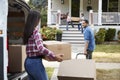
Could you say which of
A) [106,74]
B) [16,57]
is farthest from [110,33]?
[16,57]

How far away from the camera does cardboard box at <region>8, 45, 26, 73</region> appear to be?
702 cm

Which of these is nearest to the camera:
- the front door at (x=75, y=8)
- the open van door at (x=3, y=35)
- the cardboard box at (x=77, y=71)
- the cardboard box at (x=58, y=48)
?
the open van door at (x=3, y=35)

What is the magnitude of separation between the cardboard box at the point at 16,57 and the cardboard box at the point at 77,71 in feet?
4.54

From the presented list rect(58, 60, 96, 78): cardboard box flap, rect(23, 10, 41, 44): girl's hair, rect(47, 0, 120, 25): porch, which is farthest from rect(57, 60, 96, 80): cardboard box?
rect(47, 0, 120, 25): porch

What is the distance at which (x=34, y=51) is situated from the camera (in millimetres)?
5957

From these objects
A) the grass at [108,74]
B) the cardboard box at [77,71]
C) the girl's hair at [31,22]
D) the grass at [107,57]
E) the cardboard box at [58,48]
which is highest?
the girl's hair at [31,22]

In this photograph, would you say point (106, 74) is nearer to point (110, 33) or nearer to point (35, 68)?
point (35, 68)

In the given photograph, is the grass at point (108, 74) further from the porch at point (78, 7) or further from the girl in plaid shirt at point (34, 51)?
the porch at point (78, 7)

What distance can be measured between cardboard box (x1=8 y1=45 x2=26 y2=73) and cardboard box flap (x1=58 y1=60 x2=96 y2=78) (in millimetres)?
1384

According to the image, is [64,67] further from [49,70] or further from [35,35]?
[49,70]

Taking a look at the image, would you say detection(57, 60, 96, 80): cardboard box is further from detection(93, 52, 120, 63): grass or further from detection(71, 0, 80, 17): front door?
detection(71, 0, 80, 17): front door

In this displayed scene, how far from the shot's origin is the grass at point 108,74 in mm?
11719

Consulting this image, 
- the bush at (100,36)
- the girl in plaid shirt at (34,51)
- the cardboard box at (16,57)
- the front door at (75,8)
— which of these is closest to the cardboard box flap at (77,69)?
the girl in plaid shirt at (34,51)

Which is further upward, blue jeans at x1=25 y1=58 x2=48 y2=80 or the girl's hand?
the girl's hand
